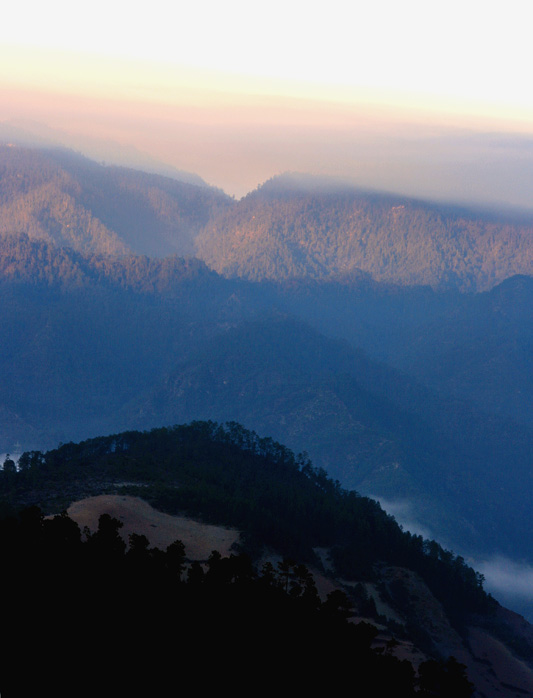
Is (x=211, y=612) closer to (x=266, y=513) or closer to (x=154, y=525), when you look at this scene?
(x=154, y=525)

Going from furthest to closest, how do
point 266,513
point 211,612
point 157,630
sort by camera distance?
point 266,513
point 211,612
point 157,630

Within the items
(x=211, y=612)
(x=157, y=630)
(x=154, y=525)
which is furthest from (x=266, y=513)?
(x=157, y=630)

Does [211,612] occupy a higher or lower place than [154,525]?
lower

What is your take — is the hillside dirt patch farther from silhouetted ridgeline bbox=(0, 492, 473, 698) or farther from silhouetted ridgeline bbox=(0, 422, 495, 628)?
silhouetted ridgeline bbox=(0, 492, 473, 698)

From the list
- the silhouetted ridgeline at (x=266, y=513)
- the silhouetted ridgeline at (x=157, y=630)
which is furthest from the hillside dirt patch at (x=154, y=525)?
the silhouetted ridgeline at (x=157, y=630)

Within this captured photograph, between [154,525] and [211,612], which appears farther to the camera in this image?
[154,525]

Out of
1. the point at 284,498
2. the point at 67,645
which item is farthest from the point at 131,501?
the point at 67,645

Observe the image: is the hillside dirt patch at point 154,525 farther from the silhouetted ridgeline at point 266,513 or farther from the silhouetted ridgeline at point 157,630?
the silhouetted ridgeline at point 157,630

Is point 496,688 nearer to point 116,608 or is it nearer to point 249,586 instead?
point 249,586

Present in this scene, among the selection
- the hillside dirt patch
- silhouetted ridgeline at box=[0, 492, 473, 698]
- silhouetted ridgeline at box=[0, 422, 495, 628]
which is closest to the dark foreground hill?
silhouetted ridgeline at box=[0, 492, 473, 698]
